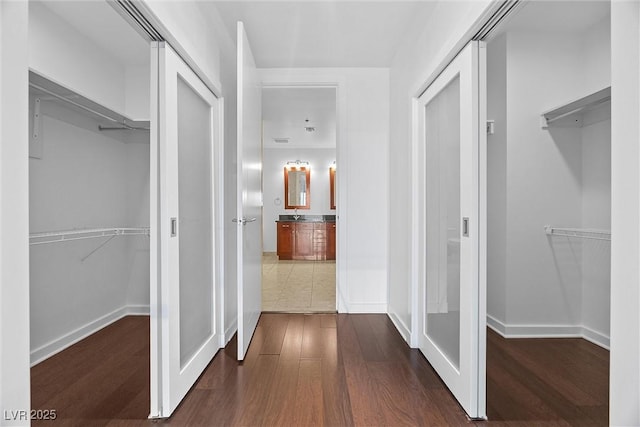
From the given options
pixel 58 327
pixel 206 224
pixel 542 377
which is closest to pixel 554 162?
pixel 542 377

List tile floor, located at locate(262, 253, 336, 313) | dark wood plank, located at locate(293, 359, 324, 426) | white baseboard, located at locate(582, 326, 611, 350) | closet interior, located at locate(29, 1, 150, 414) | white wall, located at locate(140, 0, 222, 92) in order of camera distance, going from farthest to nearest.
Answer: tile floor, located at locate(262, 253, 336, 313)
white baseboard, located at locate(582, 326, 611, 350)
closet interior, located at locate(29, 1, 150, 414)
dark wood plank, located at locate(293, 359, 324, 426)
white wall, located at locate(140, 0, 222, 92)

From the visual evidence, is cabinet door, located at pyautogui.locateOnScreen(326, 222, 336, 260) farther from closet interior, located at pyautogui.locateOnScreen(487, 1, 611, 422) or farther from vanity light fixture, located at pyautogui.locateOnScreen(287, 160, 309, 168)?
closet interior, located at pyautogui.locateOnScreen(487, 1, 611, 422)

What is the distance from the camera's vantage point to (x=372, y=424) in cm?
160

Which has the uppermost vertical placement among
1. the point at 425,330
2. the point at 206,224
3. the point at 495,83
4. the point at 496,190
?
the point at 495,83

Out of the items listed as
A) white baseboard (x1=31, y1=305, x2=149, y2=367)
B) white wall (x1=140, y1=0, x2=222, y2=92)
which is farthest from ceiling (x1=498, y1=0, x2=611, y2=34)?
white baseboard (x1=31, y1=305, x2=149, y2=367)

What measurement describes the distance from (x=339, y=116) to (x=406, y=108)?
2.68 feet

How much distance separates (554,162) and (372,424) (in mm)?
2357

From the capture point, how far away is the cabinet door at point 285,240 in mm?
7398

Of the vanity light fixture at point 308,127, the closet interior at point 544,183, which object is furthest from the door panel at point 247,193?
the vanity light fixture at point 308,127

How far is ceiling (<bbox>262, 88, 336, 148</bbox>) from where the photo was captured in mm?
4289

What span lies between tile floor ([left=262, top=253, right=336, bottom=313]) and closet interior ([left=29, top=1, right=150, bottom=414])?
1.48 meters

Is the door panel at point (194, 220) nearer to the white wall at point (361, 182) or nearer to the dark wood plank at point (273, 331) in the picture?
the dark wood plank at point (273, 331)

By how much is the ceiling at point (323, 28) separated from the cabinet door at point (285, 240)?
4.45 meters
